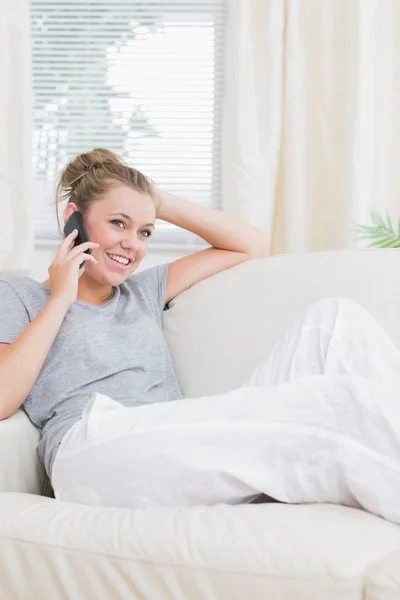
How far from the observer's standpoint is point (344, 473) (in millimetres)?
1146

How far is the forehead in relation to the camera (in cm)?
180

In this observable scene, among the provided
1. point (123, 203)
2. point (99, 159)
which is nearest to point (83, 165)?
point (99, 159)

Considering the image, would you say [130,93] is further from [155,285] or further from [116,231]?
[116,231]

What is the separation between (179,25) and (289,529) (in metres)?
2.80

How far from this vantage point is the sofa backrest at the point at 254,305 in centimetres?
182

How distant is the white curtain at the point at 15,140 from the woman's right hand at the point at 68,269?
1.39m

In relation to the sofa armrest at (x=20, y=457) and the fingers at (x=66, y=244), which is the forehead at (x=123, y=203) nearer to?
the fingers at (x=66, y=244)

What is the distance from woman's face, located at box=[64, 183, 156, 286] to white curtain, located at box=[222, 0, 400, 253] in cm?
130

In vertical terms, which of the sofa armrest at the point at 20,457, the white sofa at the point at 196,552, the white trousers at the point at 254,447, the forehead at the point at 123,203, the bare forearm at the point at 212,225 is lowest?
the sofa armrest at the point at 20,457

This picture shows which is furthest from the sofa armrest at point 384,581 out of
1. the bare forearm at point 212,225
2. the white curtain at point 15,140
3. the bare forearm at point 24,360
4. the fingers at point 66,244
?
the white curtain at point 15,140

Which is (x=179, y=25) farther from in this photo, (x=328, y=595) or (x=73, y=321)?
(x=328, y=595)

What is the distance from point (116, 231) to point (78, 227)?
0.09 metres

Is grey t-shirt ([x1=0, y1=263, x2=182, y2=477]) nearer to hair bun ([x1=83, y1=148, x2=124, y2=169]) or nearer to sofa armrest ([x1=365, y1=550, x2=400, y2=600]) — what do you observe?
hair bun ([x1=83, y1=148, x2=124, y2=169])

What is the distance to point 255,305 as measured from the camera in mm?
1895
